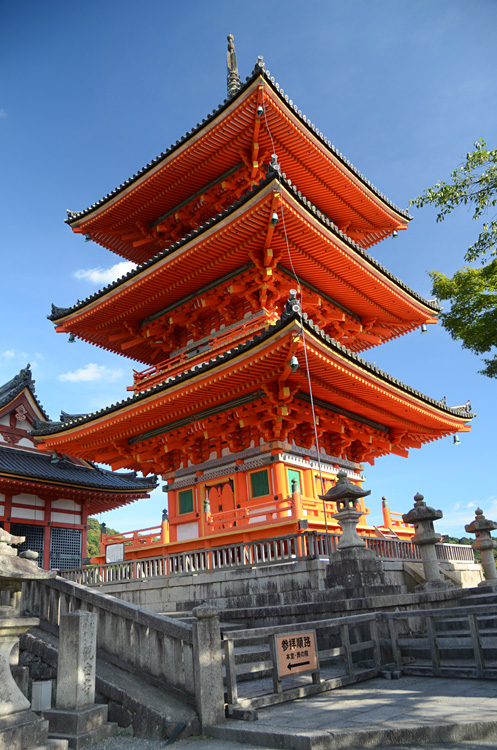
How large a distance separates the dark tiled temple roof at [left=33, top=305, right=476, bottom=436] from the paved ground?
7.25m

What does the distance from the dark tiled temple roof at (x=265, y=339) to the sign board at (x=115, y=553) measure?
3.90 metres

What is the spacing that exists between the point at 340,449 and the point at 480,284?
8.49 m

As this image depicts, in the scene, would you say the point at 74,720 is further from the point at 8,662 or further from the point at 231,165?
the point at 231,165

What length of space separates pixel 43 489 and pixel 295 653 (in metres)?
16.9

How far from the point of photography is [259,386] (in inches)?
572

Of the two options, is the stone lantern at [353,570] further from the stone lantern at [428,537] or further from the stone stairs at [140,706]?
the stone stairs at [140,706]

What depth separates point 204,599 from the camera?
485 inches

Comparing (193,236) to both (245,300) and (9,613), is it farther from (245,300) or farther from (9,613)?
(9,613)

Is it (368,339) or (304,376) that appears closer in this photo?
(304,376)

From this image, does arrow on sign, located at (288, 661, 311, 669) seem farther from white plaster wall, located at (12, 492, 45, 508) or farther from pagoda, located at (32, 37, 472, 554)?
white plaster wall, located at (12, 492, 45, 508)

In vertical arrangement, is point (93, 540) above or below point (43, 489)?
above

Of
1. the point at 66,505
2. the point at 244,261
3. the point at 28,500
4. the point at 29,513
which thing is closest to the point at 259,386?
the point at 244,261

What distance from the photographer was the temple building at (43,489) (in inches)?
816

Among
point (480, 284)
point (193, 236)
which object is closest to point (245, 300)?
point (193, 236)
